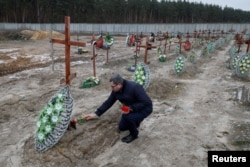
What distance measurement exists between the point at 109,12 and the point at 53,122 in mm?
43716

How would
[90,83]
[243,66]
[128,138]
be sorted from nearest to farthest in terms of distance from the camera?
[128,138] < [90,83] < [243,66]

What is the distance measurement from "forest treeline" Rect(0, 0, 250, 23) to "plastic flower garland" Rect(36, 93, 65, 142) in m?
37.6

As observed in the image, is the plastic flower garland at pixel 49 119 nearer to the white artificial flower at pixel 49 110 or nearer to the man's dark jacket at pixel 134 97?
the white artificial flower at pixel 49 110

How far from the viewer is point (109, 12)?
45.8m

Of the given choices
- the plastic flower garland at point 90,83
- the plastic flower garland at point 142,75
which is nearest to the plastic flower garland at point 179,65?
the plastic flower garland at point 142,75

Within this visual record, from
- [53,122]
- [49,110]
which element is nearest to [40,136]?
[53,122]

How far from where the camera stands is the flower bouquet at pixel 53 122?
401 centimetres

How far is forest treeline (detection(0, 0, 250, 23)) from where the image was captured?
126 ft

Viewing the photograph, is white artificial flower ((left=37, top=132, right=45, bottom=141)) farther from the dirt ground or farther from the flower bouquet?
the dirt ground

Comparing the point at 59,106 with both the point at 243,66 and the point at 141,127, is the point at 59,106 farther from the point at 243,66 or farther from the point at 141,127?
the point at 243,66

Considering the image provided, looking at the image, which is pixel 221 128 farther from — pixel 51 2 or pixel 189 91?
pixel 51 2

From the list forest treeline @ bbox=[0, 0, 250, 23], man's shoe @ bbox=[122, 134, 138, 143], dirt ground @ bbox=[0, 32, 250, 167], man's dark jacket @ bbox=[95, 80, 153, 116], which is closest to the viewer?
dirt ground @ bbox=[0, 32, 250, 167]

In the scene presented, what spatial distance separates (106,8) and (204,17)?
2499 centimetres

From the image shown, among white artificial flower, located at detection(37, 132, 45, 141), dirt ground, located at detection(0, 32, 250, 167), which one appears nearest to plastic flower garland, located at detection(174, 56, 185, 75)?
dirt ground, located at detection(0, 32, 250, 167)
